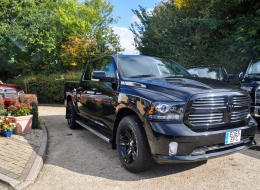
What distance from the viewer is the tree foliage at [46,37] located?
46.6 feet

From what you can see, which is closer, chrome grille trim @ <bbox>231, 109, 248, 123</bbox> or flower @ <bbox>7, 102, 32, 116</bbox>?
chrome grille trim @ <bbox>231, 109, 248, 123</bbox>

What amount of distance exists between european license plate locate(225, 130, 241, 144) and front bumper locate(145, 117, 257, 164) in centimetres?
7

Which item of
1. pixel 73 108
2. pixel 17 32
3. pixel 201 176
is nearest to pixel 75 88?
pixel 73 108

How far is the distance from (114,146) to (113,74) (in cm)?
128

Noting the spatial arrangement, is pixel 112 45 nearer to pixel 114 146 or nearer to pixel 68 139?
pixel 68 139

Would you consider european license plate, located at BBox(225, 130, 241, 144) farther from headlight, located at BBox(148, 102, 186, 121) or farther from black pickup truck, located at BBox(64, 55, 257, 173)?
headlight, located at BBox(148, 102, 186, 121)

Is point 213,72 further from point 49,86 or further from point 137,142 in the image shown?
point 49,86

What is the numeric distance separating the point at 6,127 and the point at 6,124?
10 centimetres

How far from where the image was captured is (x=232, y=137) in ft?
9.71

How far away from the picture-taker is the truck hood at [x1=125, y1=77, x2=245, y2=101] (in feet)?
9.32

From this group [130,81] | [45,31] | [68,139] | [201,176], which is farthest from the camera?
[45,31]

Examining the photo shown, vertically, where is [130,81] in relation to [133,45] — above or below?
below

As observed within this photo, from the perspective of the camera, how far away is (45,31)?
15.2m

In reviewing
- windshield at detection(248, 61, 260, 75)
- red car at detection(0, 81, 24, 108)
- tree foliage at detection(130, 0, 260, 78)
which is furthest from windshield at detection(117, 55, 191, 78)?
tree foliage at detection(130, 0, 260, 78)
